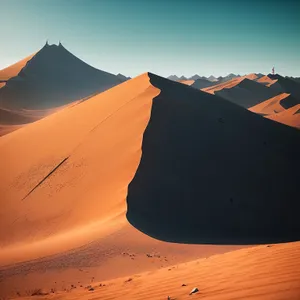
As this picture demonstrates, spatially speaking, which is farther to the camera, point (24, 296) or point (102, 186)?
point (102, 186)

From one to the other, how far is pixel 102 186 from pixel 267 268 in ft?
24.3

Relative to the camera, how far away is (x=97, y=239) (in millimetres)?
7148

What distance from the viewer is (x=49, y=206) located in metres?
10.5

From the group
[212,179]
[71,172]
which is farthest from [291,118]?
[71,172]

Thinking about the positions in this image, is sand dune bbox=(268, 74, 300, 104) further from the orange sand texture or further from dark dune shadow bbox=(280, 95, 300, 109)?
the orange sand texture

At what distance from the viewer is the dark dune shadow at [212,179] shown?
29.3 ft

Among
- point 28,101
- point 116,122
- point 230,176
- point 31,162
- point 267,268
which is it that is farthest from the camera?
point 28,101

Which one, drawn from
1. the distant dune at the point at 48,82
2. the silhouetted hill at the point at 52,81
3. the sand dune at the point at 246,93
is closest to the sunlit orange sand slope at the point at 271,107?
the sand dune at the point at 246,93

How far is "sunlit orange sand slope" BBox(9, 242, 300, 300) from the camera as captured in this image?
3.37 m

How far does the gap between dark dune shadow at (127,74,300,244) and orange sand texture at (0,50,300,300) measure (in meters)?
0.69

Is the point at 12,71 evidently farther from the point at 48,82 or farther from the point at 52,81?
the point at 52,81

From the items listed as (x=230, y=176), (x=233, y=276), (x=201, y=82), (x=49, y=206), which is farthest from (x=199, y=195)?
(x=201, y=82)

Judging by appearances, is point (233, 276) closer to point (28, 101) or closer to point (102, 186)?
point (102, 186)

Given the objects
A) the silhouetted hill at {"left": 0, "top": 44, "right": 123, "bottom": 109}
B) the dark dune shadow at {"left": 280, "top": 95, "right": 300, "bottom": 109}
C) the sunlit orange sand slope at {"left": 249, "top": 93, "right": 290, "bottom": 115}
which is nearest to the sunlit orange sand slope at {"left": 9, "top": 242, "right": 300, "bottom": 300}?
the sunlit orange sand slope at {"left": 249, "top": 93, "right": 290, "bottom": 115}
